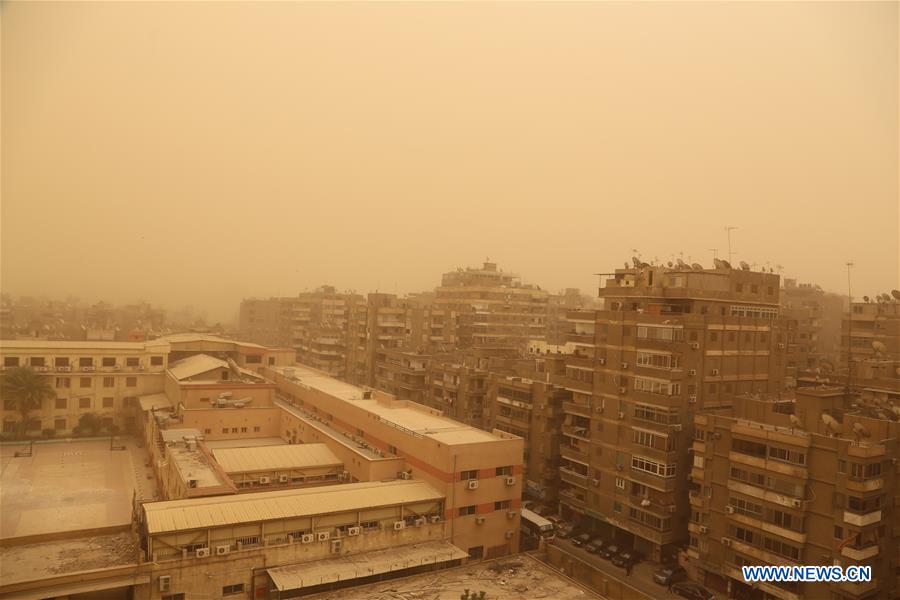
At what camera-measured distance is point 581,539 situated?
27828mm

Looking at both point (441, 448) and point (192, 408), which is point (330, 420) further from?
point (441, 448)

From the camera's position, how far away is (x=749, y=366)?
28.2 metres

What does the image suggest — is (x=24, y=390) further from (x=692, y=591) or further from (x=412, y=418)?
(x=692, y=591)

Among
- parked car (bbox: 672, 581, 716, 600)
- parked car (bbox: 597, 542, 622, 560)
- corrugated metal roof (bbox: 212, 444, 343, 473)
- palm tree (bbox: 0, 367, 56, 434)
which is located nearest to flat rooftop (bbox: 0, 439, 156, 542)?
palm tree (bbox: 0, 367, 56, 434)

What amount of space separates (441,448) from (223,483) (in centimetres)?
795

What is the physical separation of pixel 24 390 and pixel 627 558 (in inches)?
1404

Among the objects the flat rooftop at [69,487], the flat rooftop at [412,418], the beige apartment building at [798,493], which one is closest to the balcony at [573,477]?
the flat rooftop at [412,418]

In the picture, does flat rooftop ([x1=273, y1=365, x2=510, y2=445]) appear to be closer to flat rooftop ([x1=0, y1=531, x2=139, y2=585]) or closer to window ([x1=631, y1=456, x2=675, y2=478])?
window ([x1=631, y1=456, x2=675, y2=478])

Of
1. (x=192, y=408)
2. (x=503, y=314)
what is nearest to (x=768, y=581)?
(x=192, y=408)

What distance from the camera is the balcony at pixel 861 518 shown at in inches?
731

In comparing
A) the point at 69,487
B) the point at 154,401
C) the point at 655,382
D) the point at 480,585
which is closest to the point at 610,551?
the point at 655,382

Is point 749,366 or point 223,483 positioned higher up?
point 749,366

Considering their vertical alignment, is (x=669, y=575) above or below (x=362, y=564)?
below

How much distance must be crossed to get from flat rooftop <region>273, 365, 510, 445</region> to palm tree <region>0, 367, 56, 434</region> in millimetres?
15597
